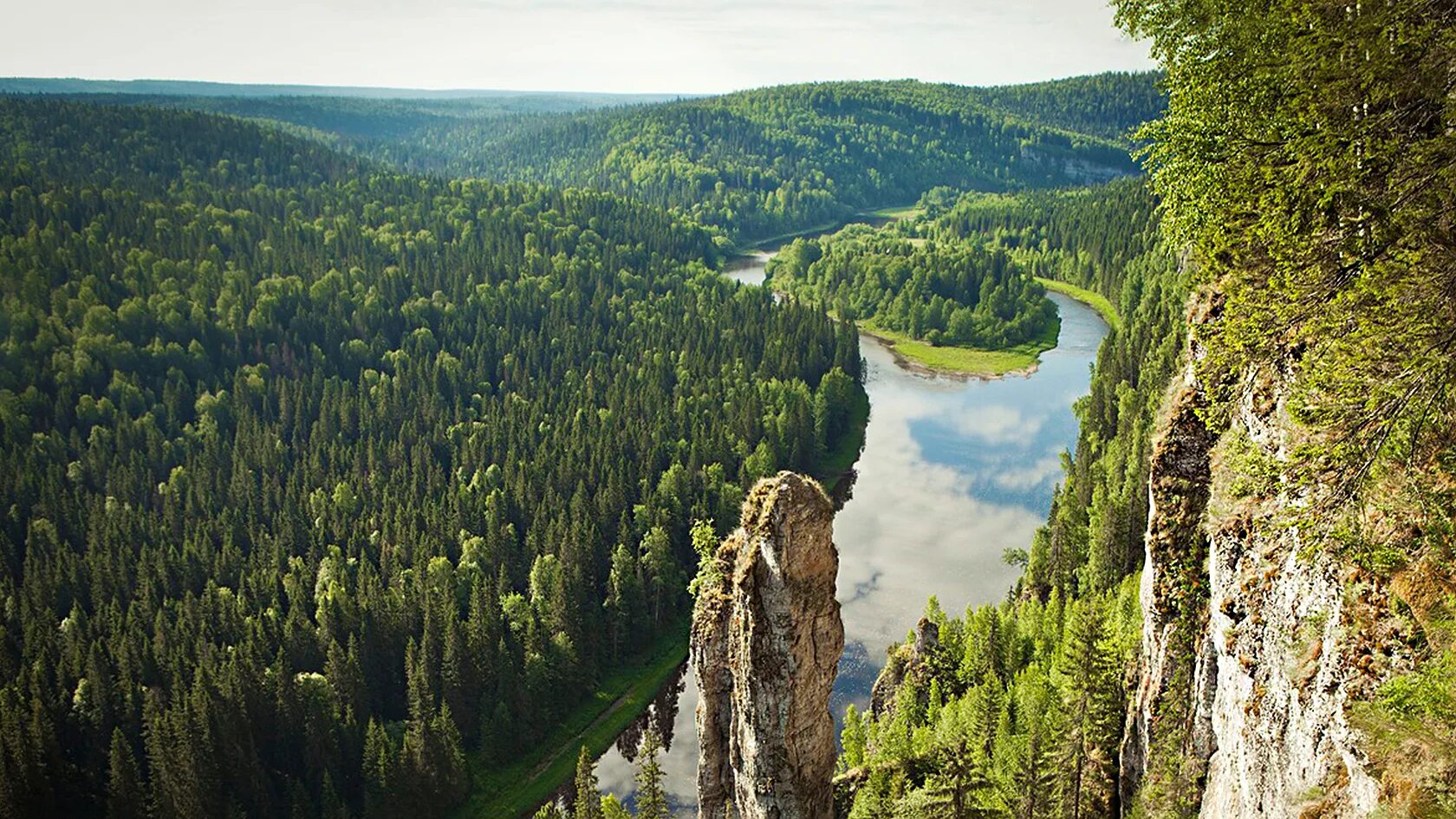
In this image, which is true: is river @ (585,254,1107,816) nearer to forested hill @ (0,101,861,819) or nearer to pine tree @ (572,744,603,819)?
forested hill @ (0,101,861,819)

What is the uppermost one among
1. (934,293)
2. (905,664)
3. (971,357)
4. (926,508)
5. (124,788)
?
(934,293)

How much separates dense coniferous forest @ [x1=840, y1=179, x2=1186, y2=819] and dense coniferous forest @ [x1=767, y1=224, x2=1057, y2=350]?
5813 cm

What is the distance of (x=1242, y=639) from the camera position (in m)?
17.6

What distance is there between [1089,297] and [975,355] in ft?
141

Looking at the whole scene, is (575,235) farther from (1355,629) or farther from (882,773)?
(1355,629)

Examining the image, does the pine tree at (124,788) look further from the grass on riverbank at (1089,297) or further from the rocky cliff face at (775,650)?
the grass on riverbank at (1089,297)

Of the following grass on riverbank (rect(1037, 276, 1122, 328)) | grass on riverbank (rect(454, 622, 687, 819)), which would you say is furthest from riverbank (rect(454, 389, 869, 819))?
grass on riverbank (rect(1037, 276, 1122, 328))

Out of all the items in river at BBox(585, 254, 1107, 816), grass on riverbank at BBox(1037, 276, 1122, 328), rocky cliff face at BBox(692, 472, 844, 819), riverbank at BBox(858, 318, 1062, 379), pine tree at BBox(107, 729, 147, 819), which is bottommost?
pine tree at BBox(107, 729, 147, 819)

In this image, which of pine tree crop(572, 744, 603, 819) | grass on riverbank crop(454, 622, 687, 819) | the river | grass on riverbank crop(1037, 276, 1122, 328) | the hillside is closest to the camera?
the hillside

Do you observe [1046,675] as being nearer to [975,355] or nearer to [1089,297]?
[975,355]

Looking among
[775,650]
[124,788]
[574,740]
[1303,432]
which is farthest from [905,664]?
[124,788]

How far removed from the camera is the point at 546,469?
90.6 meters

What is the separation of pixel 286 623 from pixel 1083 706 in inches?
2051

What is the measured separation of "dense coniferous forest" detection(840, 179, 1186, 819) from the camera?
31.6m
